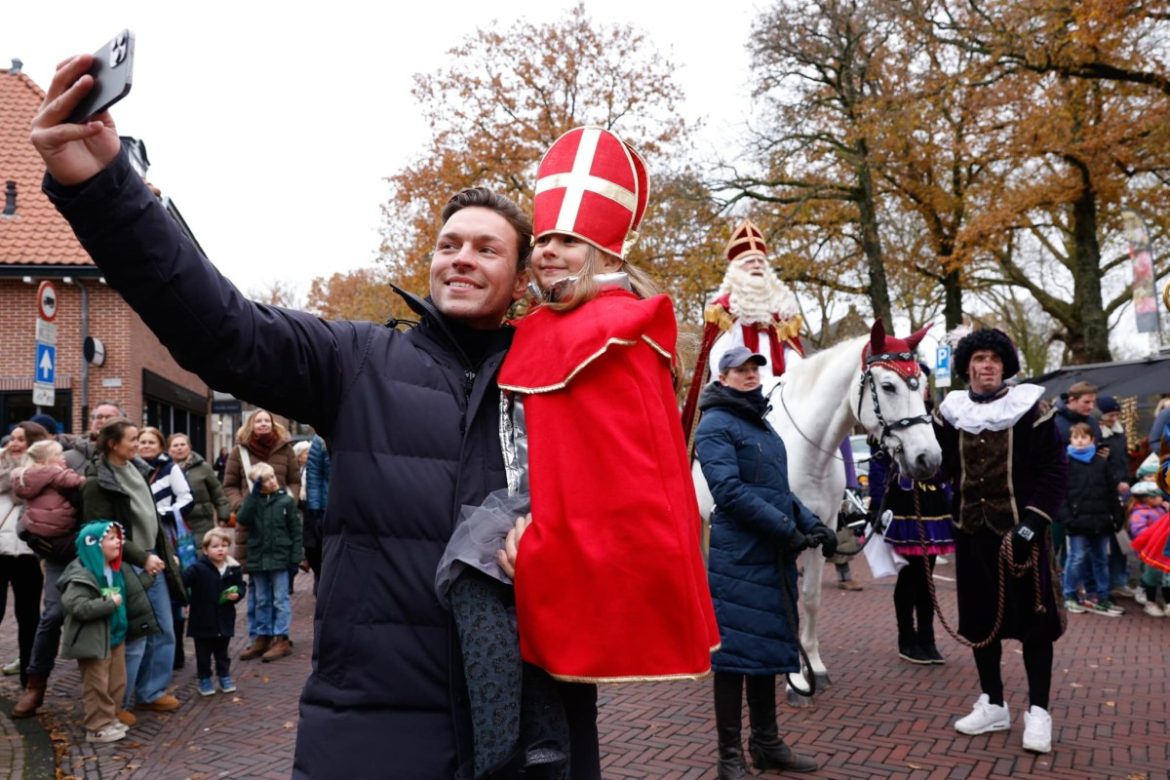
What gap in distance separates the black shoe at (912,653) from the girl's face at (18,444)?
23.7 feet

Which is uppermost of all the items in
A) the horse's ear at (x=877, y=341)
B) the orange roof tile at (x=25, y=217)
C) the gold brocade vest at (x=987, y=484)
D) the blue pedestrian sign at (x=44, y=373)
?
the orange roof tile at (x=25, y=217)

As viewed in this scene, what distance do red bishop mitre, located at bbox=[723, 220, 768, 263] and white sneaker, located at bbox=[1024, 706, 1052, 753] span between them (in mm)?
4280

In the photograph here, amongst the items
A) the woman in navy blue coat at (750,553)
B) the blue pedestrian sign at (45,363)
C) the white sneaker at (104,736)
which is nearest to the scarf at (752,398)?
the woman in navy blue coat at (750,553)

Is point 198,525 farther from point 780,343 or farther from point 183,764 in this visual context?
point 780,343

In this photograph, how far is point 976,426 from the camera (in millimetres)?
4902

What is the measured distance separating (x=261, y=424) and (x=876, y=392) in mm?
5765

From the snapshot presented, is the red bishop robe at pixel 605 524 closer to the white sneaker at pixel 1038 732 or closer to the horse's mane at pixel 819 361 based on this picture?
the white sneaker at pixel 1038 732

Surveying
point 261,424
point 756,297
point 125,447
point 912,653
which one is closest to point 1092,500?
point 912,653

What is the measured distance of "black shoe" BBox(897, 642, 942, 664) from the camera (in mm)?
6887

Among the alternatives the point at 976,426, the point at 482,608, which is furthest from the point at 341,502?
the point at 976,426

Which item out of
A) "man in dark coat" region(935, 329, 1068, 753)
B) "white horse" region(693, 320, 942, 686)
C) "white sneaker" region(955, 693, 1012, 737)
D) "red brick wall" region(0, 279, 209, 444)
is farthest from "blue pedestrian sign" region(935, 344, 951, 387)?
"red brick wall" region(0, 279, 209, 444)

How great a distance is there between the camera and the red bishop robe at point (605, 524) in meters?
1.51

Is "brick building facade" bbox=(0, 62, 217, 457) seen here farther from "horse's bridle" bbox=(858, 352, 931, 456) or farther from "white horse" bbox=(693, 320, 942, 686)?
"horse's bridle" bbox=(858, 352, 931, 456)

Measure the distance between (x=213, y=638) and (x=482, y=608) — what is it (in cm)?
559
